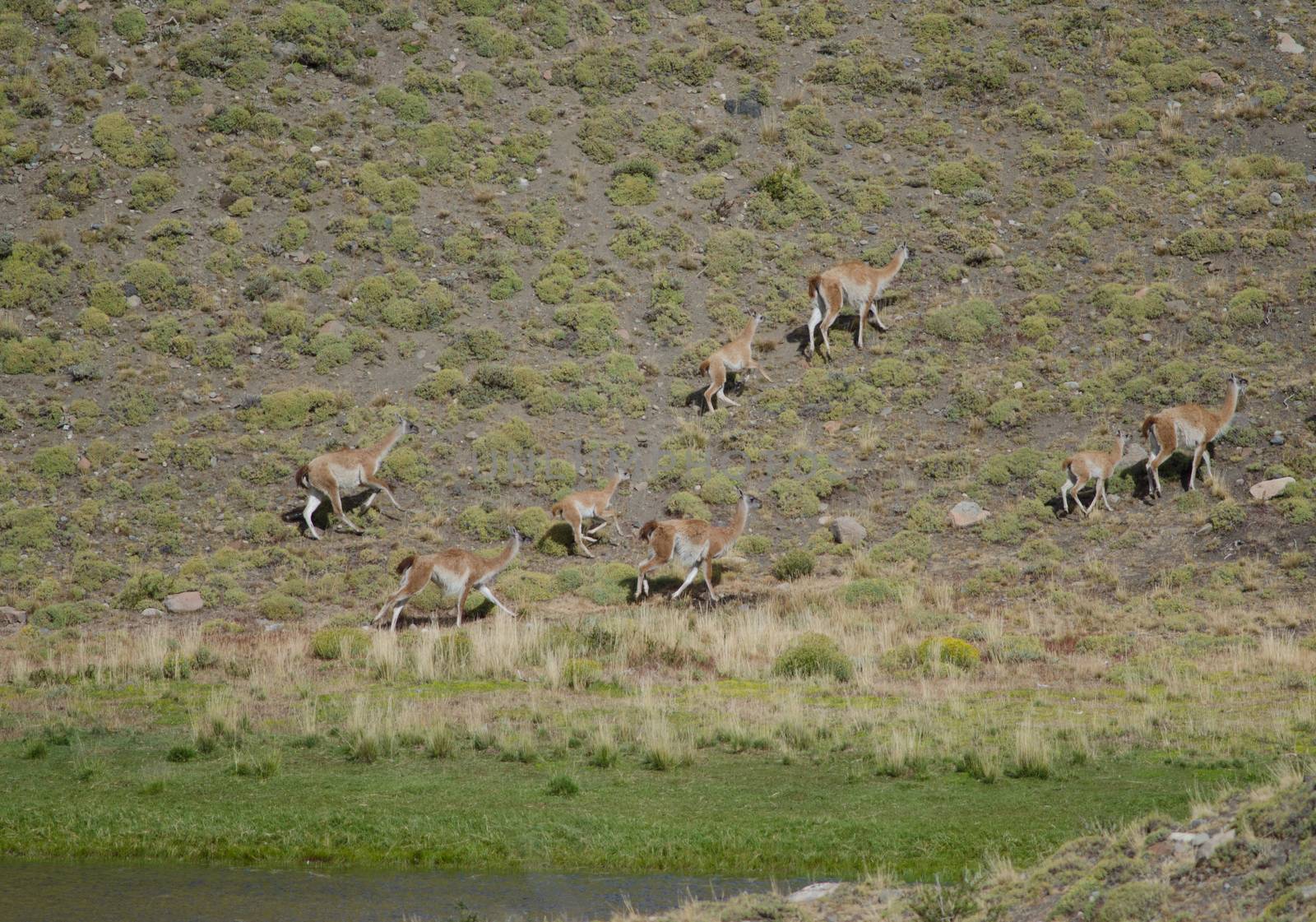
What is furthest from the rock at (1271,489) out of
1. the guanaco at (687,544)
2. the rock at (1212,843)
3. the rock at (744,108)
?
the rock at (744,108)

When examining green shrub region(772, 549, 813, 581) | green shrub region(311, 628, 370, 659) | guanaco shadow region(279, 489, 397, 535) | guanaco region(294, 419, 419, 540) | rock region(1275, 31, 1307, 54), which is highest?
rock region(1275, 31, 1307, 54)

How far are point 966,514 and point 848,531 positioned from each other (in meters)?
2.90

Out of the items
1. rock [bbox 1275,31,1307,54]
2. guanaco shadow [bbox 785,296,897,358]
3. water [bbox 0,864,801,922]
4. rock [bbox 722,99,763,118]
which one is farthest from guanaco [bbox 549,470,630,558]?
rock [bbox 1275,31,1307,54]

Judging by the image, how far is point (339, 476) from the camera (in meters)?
27.7

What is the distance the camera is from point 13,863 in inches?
450

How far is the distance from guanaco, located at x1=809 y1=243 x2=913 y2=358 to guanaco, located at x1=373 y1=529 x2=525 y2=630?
46.6 ft

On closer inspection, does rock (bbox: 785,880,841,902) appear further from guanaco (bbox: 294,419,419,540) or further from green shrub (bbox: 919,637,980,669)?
guanaco (bbox: 294,419,419,540)

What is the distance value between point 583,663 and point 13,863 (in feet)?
28.3

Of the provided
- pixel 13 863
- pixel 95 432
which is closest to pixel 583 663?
pixel 13 863

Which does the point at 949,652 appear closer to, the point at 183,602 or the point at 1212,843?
the point at 1212,843

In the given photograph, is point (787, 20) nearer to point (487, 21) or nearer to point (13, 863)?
point (487, 21)

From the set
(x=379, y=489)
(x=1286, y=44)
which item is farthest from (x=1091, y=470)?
(x=1286, y=44)

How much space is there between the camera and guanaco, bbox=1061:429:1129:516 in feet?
89.0

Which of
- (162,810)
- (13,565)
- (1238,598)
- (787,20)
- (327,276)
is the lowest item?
(13,565)
